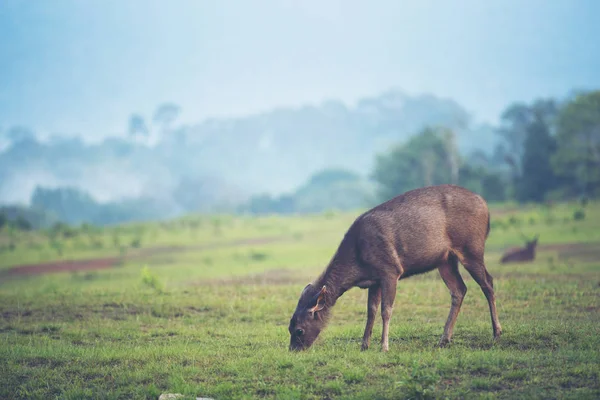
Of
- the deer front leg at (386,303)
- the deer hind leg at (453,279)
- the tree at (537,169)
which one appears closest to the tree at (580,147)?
the tree at (537,169)

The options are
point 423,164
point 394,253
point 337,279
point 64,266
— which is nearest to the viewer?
point 394,253

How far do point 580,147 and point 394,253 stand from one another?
158ft

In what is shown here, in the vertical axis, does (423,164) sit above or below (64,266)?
above

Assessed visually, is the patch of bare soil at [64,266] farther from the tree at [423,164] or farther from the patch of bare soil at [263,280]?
the tree at [423,164]

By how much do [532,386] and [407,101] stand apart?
7495 inches

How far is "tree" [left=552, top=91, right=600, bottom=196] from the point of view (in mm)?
52312

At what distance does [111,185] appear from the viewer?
151 metres

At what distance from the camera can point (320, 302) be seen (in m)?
10.2

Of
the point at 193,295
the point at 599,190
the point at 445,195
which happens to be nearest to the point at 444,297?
the point at 445,195

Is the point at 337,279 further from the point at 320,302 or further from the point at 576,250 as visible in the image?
the point at 576,250

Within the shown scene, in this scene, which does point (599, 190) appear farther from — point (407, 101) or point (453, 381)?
point (407, 101)

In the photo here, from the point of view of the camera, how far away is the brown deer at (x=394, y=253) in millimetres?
10156

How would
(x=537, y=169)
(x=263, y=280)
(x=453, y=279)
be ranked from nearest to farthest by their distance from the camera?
(x=453, y=279), (x=263, y=280), (x=537, y=169)

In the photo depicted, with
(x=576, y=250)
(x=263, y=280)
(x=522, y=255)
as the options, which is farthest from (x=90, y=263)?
(x=576, y=250)
